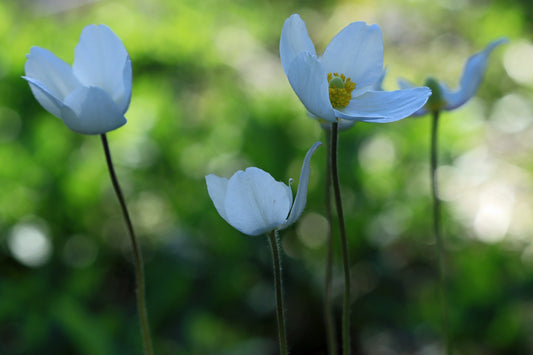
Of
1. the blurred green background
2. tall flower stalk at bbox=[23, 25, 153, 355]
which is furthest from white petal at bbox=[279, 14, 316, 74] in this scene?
the blurred green background

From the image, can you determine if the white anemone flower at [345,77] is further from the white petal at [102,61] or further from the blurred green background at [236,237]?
the blurred green background at [236,237]

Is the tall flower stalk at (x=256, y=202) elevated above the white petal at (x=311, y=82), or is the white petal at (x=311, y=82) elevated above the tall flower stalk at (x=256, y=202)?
the white petal at (x=311, y=82)

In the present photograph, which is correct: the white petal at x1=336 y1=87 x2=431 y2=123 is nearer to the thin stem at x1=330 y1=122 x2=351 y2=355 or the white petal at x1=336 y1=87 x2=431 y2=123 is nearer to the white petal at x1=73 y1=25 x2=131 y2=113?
the thin stem at x1=330 y1=122 x2=351 y2=355

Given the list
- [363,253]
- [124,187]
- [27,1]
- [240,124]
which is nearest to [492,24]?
[240,124]

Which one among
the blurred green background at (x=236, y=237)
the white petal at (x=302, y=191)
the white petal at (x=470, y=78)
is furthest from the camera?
the blurred green background at (x=236, y=237)

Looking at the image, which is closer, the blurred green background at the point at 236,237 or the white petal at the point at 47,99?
the white petal at the point at 47,99

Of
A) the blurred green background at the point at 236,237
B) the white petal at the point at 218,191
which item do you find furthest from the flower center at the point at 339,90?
the blurred green background at the point at 236,237
